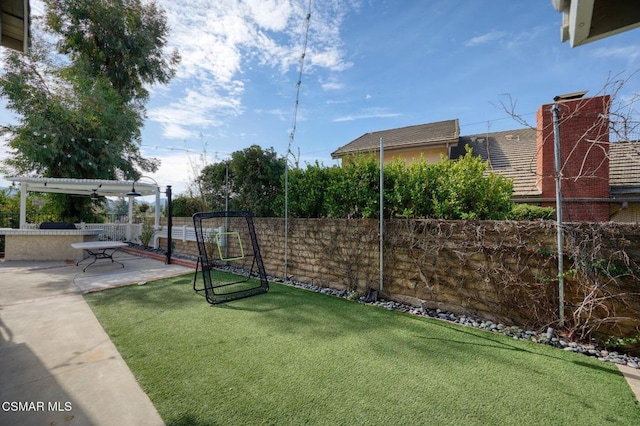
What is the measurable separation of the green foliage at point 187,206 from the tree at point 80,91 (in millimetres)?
4230

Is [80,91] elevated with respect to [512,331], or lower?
elevated

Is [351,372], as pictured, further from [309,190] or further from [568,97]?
[568,97]

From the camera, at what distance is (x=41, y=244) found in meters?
8.96

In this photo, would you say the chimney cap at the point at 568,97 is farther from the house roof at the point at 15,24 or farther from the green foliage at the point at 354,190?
the house roof at the point at 15,24

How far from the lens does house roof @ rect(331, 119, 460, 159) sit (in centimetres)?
1111

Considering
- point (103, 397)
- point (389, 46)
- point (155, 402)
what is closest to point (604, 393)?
point (155, 402)

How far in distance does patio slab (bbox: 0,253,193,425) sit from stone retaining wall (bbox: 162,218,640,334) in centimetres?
369

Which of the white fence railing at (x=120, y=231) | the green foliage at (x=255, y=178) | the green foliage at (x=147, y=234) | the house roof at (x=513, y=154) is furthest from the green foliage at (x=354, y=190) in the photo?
the white fence railing at (x=120, y=231)

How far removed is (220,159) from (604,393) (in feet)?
31.7

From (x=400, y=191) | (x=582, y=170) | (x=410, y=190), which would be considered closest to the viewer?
(x=410, y=190)

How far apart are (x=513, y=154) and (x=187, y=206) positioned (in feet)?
41.7

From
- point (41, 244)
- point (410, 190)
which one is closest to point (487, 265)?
point (410, 190)

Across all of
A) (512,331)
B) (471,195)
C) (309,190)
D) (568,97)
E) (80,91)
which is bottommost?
(512,331)

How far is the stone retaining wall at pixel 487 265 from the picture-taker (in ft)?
10.2
